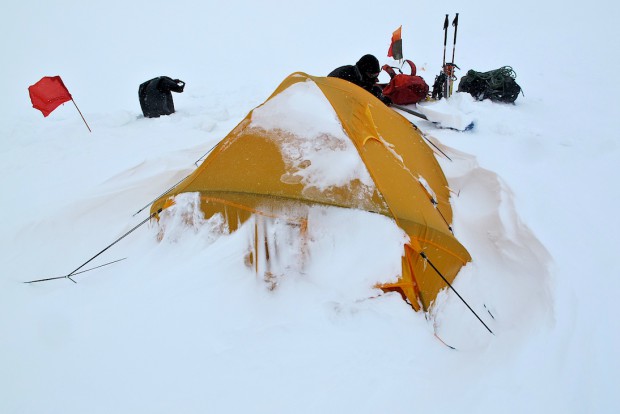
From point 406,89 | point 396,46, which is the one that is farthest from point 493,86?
point 396,46

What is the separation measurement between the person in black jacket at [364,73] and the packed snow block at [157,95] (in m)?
2.86

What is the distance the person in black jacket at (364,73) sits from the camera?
5.90 metres

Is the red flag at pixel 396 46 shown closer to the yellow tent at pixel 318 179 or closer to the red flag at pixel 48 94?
the yellow tent at pixel 318 179

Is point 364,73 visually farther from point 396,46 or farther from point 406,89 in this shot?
point 396,46

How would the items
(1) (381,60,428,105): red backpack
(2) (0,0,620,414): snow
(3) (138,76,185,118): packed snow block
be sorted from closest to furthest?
(2) (0,0,620,414): snow
(1) (381,60,428,105): red backpack
(3) (138,76,185,118): packed snow block

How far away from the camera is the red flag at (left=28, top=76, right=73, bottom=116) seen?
573cm

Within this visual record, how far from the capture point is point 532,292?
281 centimetres

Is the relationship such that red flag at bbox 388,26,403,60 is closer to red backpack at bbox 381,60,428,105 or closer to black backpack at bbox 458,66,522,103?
red backpack at bbox 381,60,428,105

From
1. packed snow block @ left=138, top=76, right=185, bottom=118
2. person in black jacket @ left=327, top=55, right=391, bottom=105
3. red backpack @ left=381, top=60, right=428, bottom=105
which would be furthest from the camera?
packed snow block @ left=138, top=76, right=185, bottom=118

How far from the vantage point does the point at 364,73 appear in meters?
6.02

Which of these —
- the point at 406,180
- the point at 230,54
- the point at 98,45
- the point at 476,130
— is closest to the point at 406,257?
the point at 406,180

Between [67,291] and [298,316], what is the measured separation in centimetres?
177

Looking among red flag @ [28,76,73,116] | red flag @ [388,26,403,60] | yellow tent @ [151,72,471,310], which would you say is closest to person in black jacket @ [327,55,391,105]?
red flag @ [388,26,403,60]

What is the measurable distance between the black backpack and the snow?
18.5 inches
